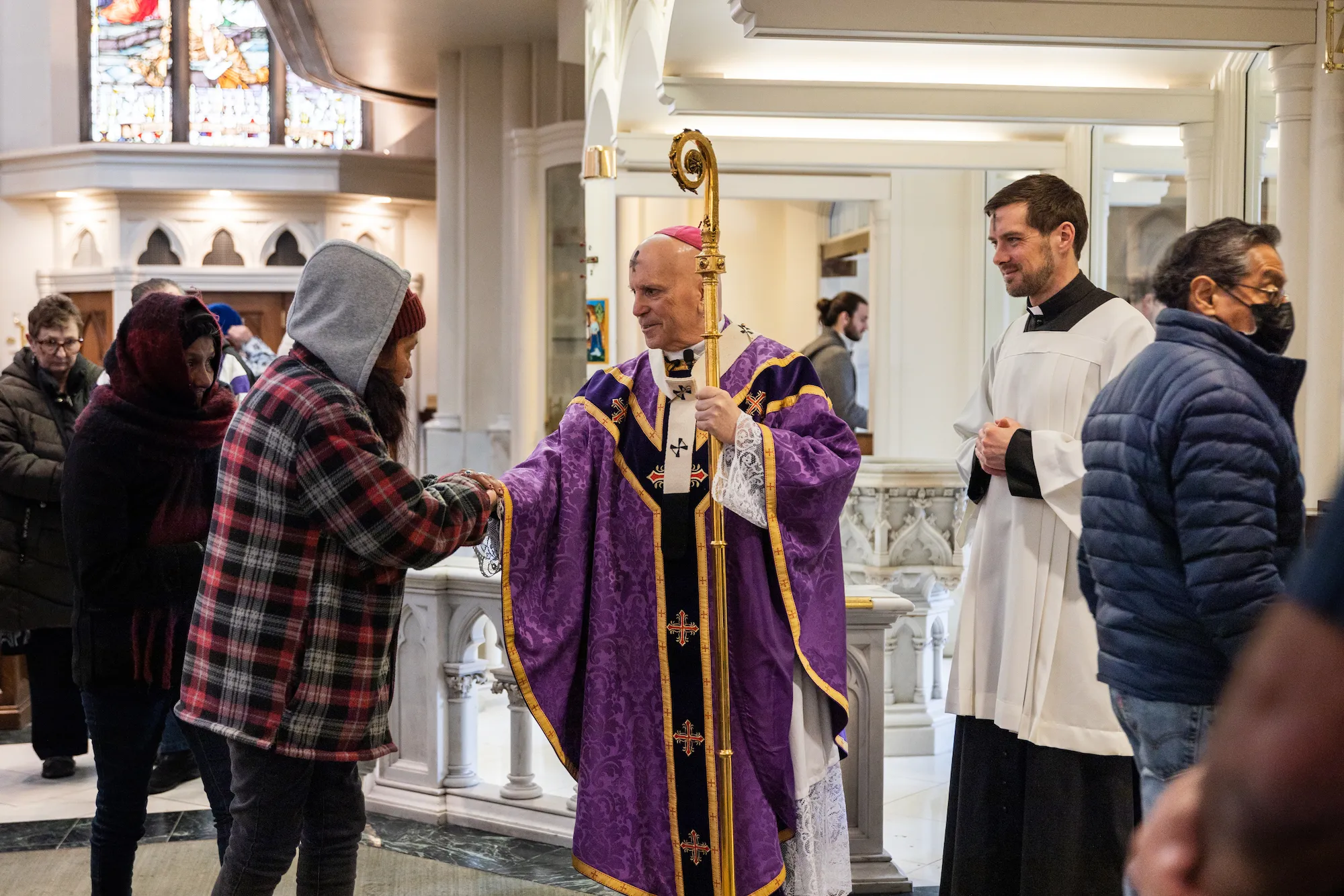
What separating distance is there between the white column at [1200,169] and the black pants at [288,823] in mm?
3697

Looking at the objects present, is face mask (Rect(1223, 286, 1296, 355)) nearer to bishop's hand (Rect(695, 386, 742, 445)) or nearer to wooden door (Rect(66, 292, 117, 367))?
bishop's hand (Rect(695, 386, 742, 445))

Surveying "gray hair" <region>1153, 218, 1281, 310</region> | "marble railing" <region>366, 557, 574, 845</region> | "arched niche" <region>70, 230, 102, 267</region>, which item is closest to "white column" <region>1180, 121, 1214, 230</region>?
"gray hair" <region>1153, 218, 1281, 310</region>

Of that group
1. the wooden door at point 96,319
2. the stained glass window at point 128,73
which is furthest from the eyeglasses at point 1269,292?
the stained glass window at point 128,73

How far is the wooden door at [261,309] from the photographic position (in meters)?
14.3

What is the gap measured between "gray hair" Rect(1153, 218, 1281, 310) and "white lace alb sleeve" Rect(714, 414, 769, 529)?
33.8 inches

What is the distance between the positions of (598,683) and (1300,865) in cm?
254

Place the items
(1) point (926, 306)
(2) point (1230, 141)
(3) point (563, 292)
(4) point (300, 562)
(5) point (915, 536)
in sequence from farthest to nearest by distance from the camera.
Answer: (3) point (563, 292) < (1) point (926, 306) < (5) point (915, 536) < (2) point (1230, 141) < (4) point (300, 562)


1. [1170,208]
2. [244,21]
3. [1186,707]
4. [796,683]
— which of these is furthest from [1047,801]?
[244,21]

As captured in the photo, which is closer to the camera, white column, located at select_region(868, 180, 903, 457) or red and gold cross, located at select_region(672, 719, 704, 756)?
red and gold cross, located at select_region(672, 719, 704, 756)

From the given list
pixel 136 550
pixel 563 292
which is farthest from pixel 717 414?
pixel 563 292

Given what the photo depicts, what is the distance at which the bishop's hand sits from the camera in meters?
2.84

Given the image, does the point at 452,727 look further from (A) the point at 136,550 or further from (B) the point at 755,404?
(B) the point at 755,404

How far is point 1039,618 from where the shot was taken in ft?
10.2

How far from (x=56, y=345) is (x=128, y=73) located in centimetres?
1098
